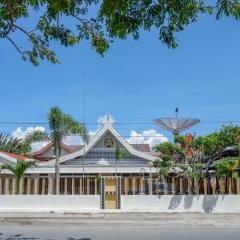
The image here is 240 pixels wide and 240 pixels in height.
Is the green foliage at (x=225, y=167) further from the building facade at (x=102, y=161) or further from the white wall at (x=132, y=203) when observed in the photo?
the building facade at (x=102, y=161)

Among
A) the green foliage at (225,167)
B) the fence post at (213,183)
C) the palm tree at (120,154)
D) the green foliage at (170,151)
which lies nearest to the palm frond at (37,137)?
the palm tree at (120,154)

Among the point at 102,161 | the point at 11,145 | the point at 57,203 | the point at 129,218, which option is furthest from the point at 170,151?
the point at 11,145

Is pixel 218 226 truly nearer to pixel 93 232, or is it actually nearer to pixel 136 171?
pixel 93 232

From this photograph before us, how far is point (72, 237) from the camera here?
12.3 metres

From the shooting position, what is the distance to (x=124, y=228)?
1481cm

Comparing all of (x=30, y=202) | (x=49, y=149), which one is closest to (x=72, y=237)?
(x=30, y=202)

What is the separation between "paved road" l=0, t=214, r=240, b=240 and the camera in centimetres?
1274

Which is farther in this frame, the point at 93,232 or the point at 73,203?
the point at 73,203

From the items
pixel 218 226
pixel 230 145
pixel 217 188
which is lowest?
pixel 218 226

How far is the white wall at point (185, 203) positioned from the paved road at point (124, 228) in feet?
3.43

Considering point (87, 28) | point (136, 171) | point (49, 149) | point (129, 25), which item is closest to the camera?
point (129, 25)

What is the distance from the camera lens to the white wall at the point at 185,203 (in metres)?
19.2

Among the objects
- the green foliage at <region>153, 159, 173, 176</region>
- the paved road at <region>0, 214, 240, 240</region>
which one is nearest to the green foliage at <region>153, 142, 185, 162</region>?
the green foliage at <region>153, 159, 173, 176</region>

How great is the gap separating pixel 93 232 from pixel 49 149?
33.3 meters
